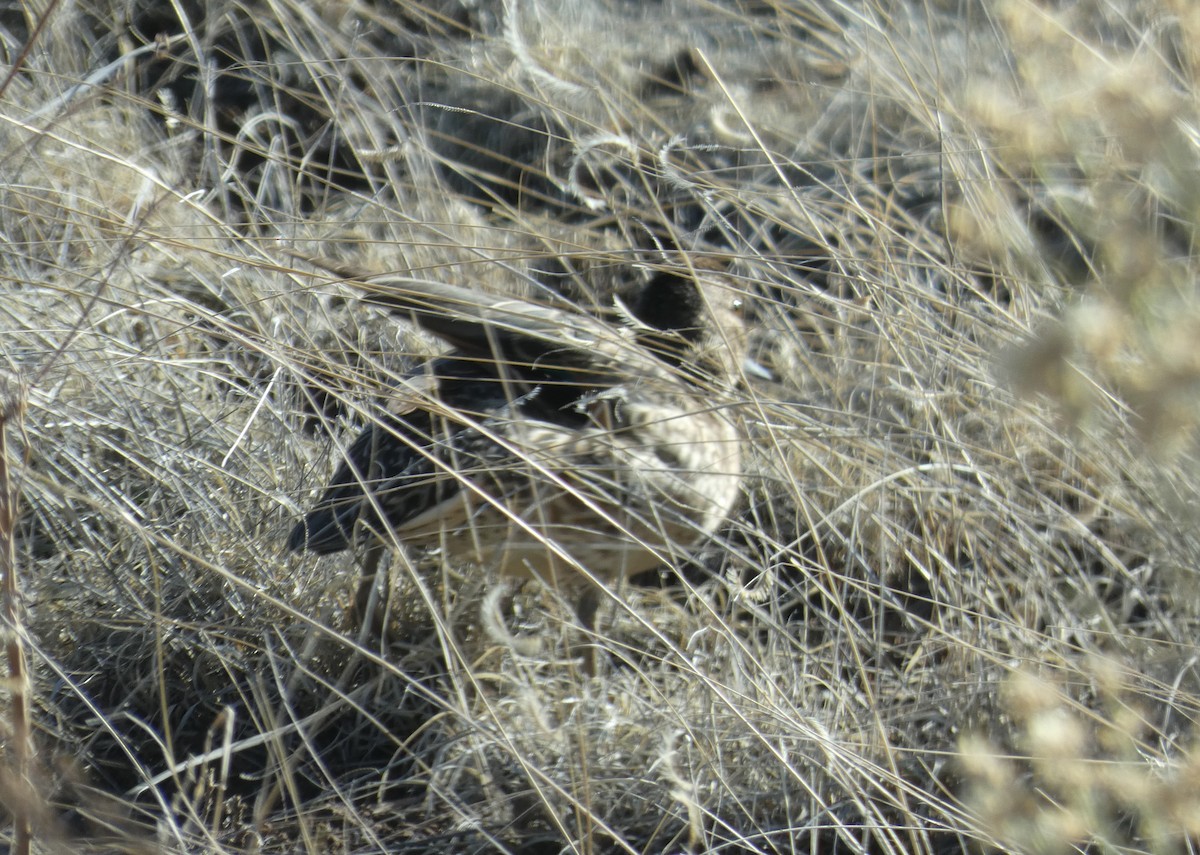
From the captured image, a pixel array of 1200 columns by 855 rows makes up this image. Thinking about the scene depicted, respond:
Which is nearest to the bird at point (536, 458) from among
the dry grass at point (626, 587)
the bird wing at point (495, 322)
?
the bird wing at point (495, 322)

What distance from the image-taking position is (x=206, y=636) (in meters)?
2.78

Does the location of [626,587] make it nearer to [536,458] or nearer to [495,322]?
[536,458]

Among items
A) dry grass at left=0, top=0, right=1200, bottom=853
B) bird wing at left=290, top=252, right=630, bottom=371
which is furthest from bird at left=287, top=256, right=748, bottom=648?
dry grass at left=0, top=0, right=1200, bottom=853

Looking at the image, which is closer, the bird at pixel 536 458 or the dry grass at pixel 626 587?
the dry grass at pixel 626 587

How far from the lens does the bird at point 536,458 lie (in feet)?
9.16

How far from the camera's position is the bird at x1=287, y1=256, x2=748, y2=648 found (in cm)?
279

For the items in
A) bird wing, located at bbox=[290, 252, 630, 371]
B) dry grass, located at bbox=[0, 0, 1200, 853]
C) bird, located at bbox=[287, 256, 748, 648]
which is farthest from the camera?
bird, located at bbox=[287, 256, 748, 648]

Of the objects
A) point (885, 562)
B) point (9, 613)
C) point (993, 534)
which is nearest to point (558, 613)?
point (885, 562)

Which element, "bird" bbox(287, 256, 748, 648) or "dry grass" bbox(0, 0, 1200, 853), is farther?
"bird" bbox(287, 256, 748, 648)

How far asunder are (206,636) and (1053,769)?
71.9 inches

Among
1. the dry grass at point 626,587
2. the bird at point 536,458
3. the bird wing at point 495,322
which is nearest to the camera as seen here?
the dry grass at point 626,587

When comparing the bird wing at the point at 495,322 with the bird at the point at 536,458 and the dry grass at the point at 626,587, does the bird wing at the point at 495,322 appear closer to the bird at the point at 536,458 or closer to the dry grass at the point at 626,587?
the bird at the point at 536,458

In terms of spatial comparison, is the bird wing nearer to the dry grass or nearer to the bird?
the bird

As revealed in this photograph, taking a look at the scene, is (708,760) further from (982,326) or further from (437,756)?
(982,326)
